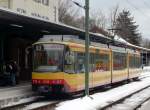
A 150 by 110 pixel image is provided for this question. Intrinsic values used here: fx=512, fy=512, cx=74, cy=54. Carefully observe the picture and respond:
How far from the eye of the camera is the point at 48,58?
2202 centimetres

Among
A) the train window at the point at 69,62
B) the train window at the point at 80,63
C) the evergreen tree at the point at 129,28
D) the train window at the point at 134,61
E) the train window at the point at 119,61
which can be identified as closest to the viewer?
the train window at the point at 69,62

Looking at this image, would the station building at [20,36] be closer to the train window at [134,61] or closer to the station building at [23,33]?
the station building at [23,33]

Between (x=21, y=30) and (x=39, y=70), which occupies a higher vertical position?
(x=21, y=30)

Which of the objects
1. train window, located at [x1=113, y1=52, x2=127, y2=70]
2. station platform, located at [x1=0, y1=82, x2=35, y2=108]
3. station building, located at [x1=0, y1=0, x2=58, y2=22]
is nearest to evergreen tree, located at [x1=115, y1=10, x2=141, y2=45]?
station building, located at [x1=0, y1=0, x2=58, y2=22]

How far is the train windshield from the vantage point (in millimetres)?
21875

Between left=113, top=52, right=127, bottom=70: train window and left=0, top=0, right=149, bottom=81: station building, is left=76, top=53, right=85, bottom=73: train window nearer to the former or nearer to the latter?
left=0, top=0, right=149, bottom=81: station building

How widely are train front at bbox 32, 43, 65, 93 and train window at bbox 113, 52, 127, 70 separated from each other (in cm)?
1063

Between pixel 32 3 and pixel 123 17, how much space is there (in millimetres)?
69954

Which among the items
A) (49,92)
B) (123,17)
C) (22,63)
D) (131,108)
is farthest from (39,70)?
(123,17)

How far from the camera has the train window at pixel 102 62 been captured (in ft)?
89.3

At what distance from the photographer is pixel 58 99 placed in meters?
23.3

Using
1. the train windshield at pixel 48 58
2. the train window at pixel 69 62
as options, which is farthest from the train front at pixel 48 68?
the train window at pixel 69 62

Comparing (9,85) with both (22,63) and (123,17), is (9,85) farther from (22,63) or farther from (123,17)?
(123,17)

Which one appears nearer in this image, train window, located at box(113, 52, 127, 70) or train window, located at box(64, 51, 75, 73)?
train window, located at box(64, 51, 75, 73)
